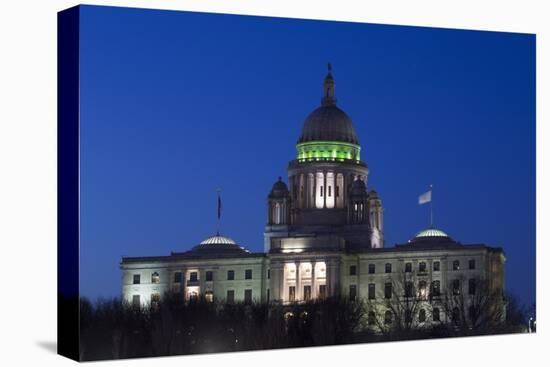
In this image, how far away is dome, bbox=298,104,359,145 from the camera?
62.0m

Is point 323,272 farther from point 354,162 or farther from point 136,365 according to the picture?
point 136,365

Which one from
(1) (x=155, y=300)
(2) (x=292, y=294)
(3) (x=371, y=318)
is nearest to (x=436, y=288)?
(2) (x=292, y=294)

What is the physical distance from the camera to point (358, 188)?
76.2 m

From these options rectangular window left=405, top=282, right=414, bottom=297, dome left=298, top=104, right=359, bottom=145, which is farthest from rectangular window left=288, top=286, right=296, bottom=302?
dome left=298, top=104, right=359, bottom=145

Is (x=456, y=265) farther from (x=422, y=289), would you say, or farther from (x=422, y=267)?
(x=422, y=267)

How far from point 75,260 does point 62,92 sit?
5.01 meters

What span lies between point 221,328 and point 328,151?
1262 inches

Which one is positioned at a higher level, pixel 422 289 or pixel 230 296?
pixel 422 289

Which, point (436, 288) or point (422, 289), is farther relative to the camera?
point (436, 288)

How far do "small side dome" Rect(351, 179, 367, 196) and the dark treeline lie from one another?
1864cm

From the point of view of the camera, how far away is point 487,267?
60.8 meters

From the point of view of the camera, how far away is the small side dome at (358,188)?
7606 centimetres

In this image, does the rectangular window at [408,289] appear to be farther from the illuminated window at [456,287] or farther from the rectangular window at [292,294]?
the rectangular window at [292,294]

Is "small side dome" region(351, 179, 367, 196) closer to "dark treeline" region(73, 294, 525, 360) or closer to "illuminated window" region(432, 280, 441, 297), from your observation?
"illuminated window" region(432, 280, 441, 297)
